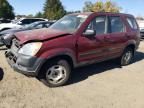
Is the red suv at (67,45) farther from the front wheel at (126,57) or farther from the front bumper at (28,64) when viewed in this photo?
the front wheel at (126,57)

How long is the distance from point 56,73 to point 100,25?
203 cm

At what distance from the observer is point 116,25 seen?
7395mm

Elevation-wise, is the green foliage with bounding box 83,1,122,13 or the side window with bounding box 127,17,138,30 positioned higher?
the side window with bounding box 127,17,138,30

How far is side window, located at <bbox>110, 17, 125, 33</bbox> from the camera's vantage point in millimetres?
7168

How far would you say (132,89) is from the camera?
19.6 feet

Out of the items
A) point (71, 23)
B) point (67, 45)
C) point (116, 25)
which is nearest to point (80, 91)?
point (67, 45)

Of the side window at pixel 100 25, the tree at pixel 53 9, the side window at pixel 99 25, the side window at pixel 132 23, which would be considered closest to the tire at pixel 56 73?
the side window at pixel 99 25

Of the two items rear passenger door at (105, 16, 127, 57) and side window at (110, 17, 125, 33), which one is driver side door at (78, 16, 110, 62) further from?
side window at (110, 17, 125, 33)

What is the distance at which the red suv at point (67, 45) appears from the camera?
5.34 meters

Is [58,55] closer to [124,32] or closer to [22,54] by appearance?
[22,54]

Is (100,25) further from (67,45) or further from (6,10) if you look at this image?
(6,10)

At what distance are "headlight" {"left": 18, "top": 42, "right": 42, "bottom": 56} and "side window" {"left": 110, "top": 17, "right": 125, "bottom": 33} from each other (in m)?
2.74

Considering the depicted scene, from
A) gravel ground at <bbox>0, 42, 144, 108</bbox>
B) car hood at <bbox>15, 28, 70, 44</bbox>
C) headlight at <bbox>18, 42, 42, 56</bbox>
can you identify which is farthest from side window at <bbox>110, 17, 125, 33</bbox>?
headlight at <bbox>18, 42, 42, 56</bbox>

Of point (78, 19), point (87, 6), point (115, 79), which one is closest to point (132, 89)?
point (115, 79)
